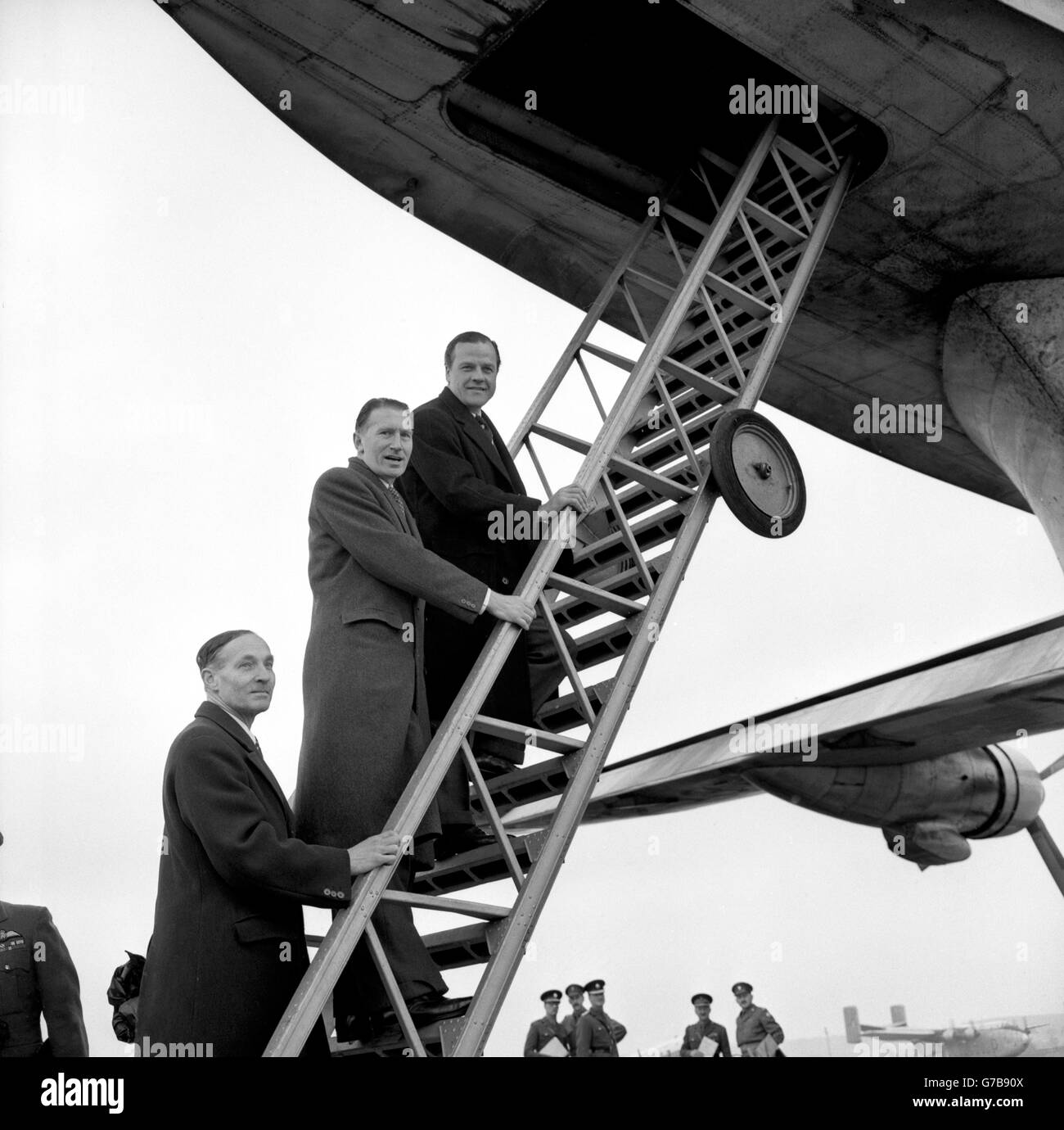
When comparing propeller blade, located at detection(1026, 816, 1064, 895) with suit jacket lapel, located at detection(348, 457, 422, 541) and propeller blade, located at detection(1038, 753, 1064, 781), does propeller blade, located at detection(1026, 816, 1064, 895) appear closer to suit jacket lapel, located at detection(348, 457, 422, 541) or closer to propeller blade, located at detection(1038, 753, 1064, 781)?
propeller blade, located at detection(1038, 753, 1064, 781)

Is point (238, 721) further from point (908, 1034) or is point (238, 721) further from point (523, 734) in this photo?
point (908, 1034)

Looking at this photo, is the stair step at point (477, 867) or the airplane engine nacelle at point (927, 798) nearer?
the stair step at point (477, 867)

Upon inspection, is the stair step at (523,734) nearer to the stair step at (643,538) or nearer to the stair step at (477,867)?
the stair step at (477,867)

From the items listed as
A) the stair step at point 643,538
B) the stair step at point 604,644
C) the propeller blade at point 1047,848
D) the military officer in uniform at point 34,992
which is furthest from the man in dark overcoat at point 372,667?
the propeller blade at point 1047,848

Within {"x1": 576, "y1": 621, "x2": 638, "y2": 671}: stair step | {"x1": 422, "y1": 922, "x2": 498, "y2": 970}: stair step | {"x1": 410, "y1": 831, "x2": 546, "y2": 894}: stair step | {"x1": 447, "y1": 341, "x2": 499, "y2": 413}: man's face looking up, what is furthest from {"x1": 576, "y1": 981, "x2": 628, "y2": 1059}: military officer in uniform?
{"x1": 447, "y1": 341, "x2": 499, "y2": 413}: man's face looking up

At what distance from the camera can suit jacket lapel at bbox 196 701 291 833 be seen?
4207 mm

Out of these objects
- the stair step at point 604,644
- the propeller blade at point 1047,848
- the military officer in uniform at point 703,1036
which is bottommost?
the military officer in uniform at point 703,1036

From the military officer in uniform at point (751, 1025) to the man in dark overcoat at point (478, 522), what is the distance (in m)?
7.51

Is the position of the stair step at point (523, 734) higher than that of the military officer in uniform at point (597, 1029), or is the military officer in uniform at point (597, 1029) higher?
the stair step at point (523, 734)

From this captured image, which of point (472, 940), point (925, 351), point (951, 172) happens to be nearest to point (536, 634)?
point (472, 940)

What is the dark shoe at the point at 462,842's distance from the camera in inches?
206

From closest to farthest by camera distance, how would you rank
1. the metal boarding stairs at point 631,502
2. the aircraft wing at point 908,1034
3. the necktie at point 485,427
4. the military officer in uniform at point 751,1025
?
the metal boarding stairs at point 631,502 < the necktie at point 485,427 < the military officer in uniform at point 751,1025 < the aircraft wing at point 908,1034

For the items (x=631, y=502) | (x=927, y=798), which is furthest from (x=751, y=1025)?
(x=631, y=502)

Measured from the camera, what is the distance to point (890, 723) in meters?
12.8
